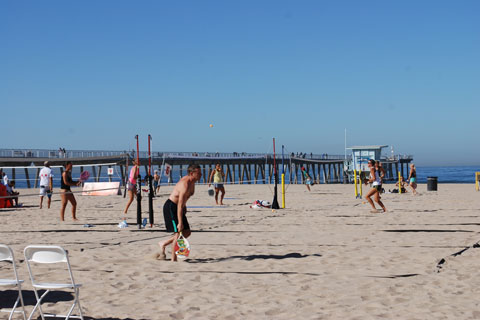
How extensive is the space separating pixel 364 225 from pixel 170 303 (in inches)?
283

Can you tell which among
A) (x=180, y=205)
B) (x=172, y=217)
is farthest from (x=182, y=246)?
(x=180, y=205)

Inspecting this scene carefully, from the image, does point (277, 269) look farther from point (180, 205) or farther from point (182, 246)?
point (180, 205)

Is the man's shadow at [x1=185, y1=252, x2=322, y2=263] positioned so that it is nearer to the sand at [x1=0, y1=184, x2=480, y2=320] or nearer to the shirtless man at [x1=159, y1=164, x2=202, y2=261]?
the sand at [x1=0, y1=184, x2=480, y2=320]

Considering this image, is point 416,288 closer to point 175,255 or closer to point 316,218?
point 175,255

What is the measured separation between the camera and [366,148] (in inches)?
2191

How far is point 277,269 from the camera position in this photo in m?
7.22

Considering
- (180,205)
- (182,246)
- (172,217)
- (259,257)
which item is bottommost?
(259,257)

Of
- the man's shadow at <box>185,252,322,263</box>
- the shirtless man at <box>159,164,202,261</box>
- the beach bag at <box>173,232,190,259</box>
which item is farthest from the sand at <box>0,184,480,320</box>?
the shirtless man at <box>159,164,202,261</box>

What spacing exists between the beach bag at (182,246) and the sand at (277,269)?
0.17m

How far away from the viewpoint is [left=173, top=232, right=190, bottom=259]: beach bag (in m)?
7.61

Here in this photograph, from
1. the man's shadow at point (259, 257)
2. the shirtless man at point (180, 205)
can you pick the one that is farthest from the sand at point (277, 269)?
the shirtless man at point (180, 205)

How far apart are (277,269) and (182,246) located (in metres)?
1.31

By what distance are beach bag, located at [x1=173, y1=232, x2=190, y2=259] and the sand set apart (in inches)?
6.6

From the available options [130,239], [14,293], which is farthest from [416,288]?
[130,239]
